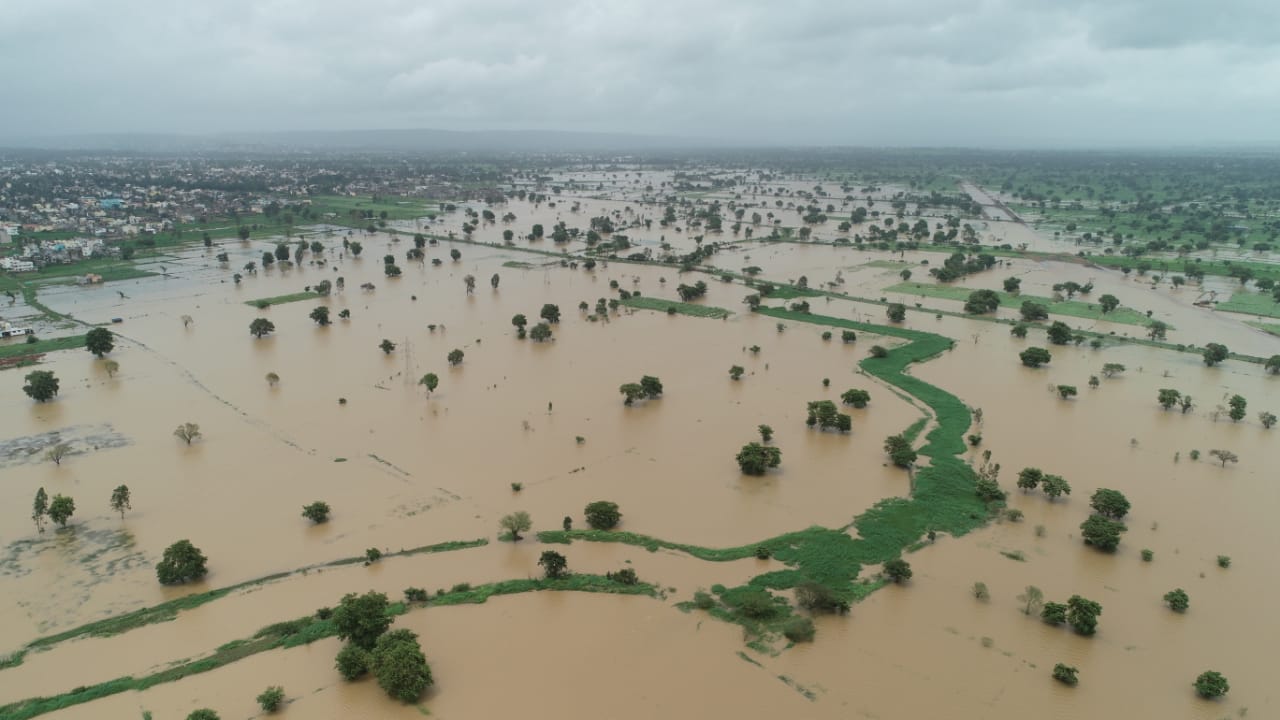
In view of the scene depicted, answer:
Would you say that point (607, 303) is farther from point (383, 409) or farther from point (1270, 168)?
point (1270, 168)

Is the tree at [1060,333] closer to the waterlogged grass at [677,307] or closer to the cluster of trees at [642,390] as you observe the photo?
the waterlogged grass at [677,307]

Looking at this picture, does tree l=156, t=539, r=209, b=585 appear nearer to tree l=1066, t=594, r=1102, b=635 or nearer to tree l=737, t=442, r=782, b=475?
tree l=737, t=442, r=782, b=475

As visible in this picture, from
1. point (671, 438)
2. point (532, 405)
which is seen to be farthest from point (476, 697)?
point (532, 405)

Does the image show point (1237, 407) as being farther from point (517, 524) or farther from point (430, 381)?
point (430, 381)

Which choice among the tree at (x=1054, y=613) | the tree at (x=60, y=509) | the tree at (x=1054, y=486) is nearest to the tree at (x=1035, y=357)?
the tree at (x=1054, y=486)

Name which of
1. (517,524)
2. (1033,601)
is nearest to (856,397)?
(1033,601)
